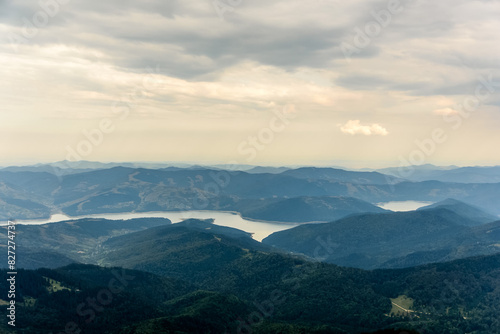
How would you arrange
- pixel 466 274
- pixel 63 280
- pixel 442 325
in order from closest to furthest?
1. pixel 442 325
2. pixel 63 280
3. pixel 466 274

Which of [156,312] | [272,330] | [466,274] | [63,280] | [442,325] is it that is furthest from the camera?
[466,274]

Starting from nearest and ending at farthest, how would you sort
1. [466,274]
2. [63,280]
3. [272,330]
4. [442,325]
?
[272,330], [442,325], [63,280], [466,274]

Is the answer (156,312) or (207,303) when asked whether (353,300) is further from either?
(156,312)

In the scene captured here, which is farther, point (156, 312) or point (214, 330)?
point (156, 312)

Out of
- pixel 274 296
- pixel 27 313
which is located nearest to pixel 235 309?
pixel 274 296

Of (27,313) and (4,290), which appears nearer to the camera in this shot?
(27,313)

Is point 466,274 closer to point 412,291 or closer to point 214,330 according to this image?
point 412,291

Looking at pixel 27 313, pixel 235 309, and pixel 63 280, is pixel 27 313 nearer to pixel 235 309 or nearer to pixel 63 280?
pixel 63 280

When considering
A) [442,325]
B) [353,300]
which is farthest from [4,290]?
[442,325]

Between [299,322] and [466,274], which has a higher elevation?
[466,274]
